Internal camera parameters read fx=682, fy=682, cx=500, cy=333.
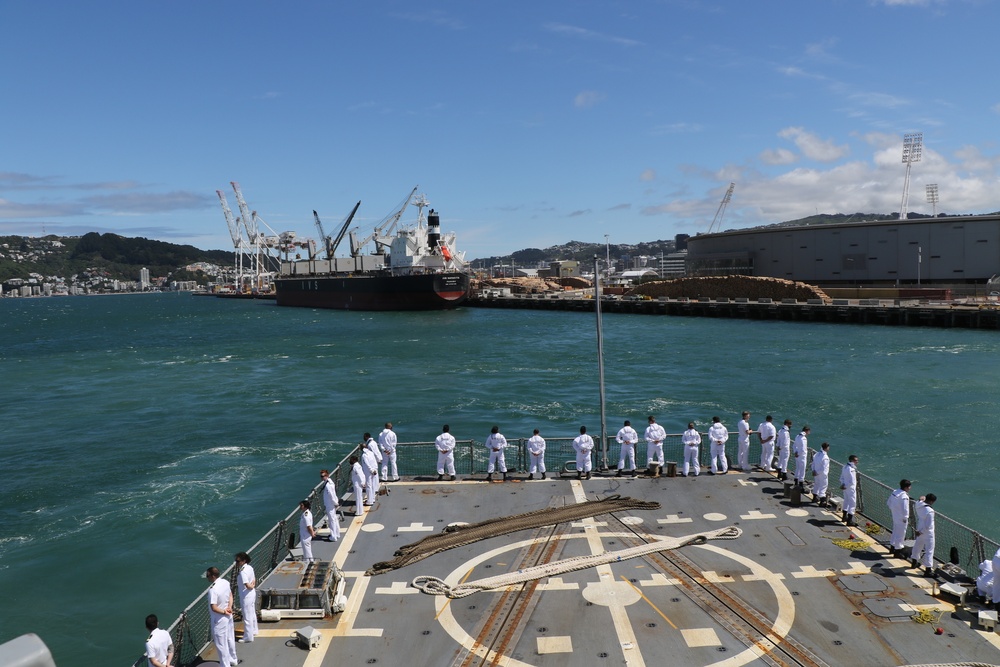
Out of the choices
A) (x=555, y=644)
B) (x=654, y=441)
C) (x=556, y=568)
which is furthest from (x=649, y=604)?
(x=654, y=441)

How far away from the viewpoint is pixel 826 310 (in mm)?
81188

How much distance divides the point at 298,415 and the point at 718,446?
1000 inches

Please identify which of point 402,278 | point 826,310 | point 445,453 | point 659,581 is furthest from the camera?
point 402,278

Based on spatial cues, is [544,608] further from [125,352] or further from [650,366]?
[125,352]

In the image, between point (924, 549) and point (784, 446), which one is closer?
point (924, 549)

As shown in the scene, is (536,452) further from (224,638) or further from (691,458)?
(224,638)

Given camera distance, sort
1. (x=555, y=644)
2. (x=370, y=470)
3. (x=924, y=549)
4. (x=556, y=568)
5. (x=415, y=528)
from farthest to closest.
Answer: (x=370, y=470) → (x=415, y=528) → (x=556, y=568) → (x=924, y=549) → (x=555, y=644)

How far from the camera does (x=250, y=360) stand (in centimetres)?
6197

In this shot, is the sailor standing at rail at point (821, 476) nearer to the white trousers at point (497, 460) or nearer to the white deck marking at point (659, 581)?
the white deck marking at point (659, 581)

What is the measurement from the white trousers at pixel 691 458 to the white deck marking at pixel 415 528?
759 centimetres

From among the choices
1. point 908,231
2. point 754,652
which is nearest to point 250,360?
point 754,652

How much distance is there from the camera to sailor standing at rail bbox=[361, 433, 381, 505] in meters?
16.7

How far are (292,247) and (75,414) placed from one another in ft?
500

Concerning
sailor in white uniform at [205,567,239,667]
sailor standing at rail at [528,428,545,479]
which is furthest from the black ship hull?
sailor in white uniform at [205,567,239,667]
